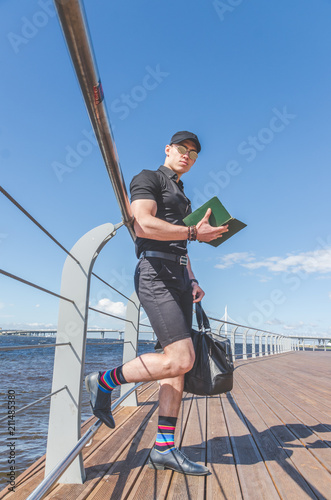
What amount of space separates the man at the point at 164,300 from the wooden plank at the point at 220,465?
76 millimetres

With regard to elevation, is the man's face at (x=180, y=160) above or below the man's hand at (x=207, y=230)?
above

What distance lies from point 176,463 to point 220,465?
207 mm

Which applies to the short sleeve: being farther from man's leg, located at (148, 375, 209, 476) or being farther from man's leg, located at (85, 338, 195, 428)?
man's leg, located at (148, 375, 209, 476)

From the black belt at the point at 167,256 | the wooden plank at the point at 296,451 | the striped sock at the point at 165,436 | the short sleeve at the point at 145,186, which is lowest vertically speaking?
the wooden plank at the point at 296,451

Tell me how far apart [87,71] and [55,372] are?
999 millimetres

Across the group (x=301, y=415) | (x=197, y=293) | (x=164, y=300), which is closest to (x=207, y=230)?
(x=164, y=300)

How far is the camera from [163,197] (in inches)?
60.5

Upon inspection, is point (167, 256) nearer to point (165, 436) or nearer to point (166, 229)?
point (166, 229)

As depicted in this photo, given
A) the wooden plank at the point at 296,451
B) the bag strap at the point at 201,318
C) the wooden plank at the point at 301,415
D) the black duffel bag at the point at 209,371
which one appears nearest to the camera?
the wooden plank at the point at 296,451

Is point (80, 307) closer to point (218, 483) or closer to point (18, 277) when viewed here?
point (18, 277)

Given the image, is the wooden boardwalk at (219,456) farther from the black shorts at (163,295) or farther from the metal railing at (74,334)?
the black shorts at (163,295)

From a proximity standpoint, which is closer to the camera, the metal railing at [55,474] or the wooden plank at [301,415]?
the metal railing at [55,474]

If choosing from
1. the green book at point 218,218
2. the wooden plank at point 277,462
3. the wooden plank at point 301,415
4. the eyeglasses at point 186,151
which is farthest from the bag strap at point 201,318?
the wooden plank at point 301,415

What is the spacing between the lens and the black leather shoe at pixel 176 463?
52.9 inches
